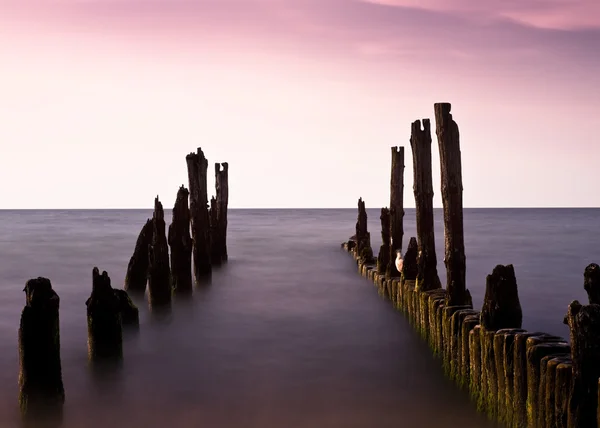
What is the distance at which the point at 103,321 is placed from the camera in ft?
32.7

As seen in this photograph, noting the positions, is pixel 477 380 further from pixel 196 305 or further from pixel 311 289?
pixel 311 289

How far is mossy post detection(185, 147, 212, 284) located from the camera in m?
18.6

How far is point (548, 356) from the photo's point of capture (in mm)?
6137

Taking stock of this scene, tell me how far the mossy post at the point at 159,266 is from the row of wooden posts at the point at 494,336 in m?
5.17

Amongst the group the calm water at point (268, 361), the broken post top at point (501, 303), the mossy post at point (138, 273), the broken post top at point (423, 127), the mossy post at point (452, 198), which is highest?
the broken post top at point (423, 127)

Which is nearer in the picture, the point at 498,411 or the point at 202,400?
the point at 498,411

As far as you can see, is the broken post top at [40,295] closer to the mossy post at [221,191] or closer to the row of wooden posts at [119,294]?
the row of wooden posts at [119,294]

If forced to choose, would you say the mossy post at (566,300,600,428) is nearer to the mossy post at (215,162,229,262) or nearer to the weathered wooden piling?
the weathered wooden piling

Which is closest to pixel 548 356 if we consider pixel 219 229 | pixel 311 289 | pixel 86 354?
pixel 86 354

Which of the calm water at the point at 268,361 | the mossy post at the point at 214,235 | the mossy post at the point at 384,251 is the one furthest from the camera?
the mossy post at the point at 214,235

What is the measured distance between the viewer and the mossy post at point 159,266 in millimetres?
14750

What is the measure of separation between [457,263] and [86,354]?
6.18m

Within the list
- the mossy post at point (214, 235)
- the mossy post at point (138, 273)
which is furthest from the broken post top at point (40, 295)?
the mossy post at point (214, 235)

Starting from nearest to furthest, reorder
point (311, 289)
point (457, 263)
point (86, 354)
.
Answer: point (457, 263) < point (86, 354) < point (311, 289)
